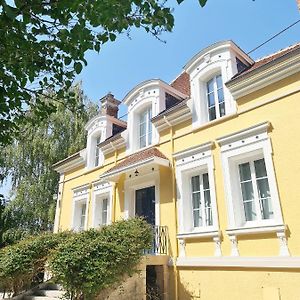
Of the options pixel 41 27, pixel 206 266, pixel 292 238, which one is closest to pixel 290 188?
pixel 292 238

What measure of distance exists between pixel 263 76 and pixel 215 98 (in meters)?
1.81

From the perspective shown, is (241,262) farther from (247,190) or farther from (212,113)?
(212,113)

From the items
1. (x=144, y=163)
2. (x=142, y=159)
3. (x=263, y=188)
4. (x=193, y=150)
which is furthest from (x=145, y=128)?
(x=263, y=188)

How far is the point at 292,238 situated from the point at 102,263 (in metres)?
4.30

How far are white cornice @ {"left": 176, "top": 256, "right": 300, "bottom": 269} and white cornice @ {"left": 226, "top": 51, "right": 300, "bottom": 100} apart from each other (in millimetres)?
4345

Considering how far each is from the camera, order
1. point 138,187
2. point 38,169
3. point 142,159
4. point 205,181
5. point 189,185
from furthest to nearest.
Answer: point 38,169 → point 138,187 → point 142,159 → point 189,185 → point 205,181

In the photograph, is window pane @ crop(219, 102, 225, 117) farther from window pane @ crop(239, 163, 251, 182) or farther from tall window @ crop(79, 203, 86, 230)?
tall window @ crop(79, 203, 86, 230)

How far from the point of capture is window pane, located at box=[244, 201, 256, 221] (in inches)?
305

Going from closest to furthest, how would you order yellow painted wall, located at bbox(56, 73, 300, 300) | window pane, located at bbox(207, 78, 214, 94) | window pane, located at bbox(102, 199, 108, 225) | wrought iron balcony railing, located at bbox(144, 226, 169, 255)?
yellow painted wall, located at bbox(56, 73, 300, 300), wrought iron balcony railing, located at bbox(144, 226, 169, 255), window pane, located at bbox(207, 78, 214, 94), window pane, located at bbox(102, 199, 108, 225)

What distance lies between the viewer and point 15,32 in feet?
12.4

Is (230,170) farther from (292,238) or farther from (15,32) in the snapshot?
(15,32)

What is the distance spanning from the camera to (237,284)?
7309 millimetres

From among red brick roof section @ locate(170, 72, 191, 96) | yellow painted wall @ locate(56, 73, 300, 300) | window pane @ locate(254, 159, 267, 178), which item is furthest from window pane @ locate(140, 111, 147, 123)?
window pane @ locate(254, 159, 267, 178)

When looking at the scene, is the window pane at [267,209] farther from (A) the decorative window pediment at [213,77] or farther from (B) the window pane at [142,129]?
(B) the window pane at [142,129]
